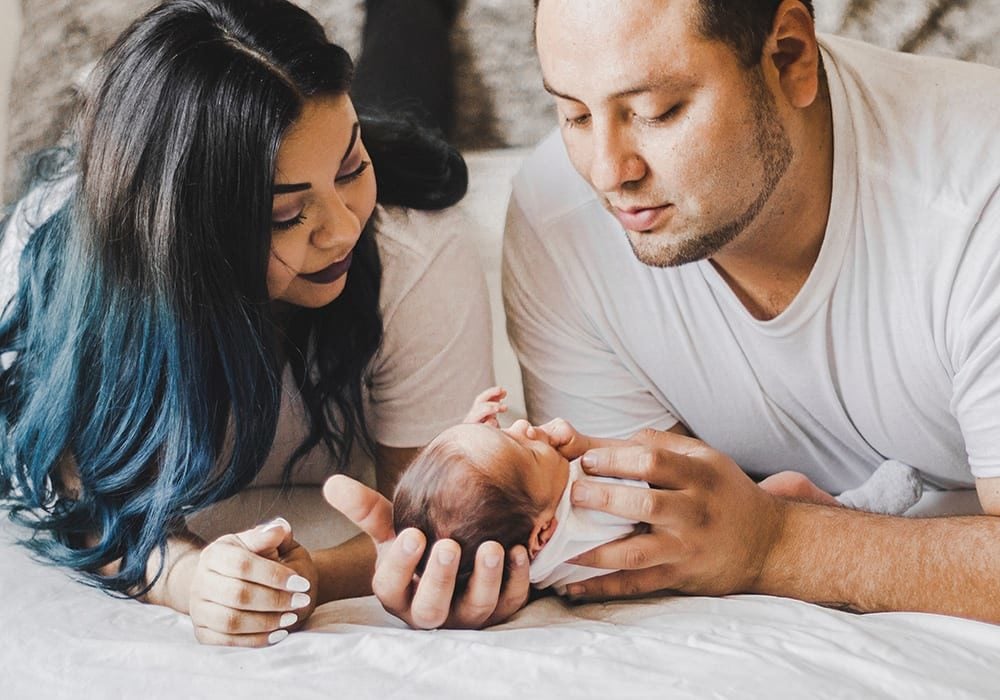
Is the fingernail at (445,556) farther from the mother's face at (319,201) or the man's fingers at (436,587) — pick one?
the mother's face at (319,201)

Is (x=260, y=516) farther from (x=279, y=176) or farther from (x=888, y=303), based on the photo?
(x=888, y=303)

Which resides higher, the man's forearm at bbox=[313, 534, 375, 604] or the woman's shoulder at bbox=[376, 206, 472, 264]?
the woman's shoulder at bbox=[376, 206, 472, 264]

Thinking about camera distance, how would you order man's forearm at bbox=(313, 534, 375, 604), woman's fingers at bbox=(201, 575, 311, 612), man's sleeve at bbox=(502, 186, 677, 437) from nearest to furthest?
woman's fingers at bbox=(201, 575, 311, 612) → man's forearm at bbox=(313, 534, 375, 604) → man's sleeve at bbox=(502, 186, 677, 437)

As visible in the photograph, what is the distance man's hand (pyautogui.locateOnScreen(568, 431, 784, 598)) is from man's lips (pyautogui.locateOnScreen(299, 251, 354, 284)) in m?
0.36

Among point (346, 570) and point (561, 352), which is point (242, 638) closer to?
point (346, 570)

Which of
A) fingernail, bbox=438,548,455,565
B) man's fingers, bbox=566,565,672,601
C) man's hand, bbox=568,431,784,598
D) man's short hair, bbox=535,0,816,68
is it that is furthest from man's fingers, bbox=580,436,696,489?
man's short hair, bbox=535,0,816,68

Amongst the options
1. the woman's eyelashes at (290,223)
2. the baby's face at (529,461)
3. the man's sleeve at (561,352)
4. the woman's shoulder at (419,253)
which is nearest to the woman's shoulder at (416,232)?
the woman's shoulder at (419,253)

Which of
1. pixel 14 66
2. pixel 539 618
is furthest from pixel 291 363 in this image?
pixel 14 66

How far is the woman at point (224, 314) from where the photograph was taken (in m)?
1.17

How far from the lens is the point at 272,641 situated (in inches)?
44.7

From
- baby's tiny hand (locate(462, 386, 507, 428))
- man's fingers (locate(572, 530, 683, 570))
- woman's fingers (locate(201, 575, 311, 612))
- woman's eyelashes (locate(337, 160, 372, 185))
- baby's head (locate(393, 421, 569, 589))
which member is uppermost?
woman's eyelashes (locate(337, 160, 372, 185))

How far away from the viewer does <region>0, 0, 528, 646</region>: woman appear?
117cm

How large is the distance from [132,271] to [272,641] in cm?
44

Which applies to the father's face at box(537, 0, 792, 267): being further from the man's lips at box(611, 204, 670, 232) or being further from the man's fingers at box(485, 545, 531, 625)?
the man's fingers at box(485, 545, 531, 625)
